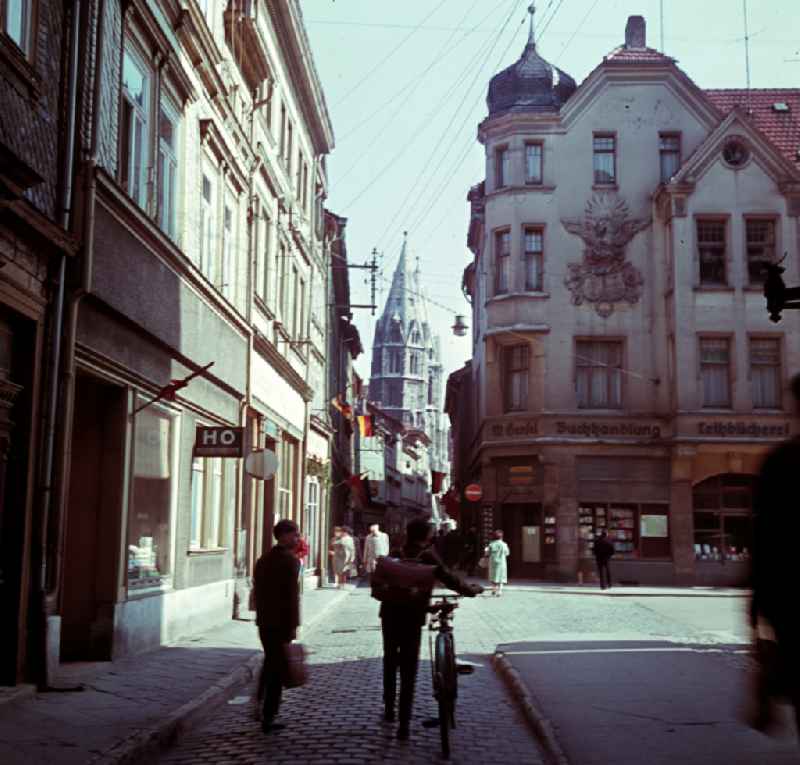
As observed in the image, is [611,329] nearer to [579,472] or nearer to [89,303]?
[579,472]

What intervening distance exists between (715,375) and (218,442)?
24980 millimetres

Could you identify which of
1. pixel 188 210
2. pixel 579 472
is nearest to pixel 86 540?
pixel 188 210

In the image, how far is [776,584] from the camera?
5.05 m

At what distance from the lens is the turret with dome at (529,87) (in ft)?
140

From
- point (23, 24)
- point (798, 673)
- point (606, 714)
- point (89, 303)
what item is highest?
point (23, 24)

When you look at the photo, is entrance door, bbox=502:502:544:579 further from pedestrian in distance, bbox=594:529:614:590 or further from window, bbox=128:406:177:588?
window, bbox=128:406:177:588

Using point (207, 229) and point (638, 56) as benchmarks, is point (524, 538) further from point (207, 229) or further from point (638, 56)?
point (207, 229)

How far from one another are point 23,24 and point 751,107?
3775cm

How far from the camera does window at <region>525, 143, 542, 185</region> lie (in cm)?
4184

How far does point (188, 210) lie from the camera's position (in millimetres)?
17438

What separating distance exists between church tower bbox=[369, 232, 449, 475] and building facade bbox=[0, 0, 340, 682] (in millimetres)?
121133

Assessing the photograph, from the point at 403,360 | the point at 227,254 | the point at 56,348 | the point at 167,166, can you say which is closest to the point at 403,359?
the point at 403,360

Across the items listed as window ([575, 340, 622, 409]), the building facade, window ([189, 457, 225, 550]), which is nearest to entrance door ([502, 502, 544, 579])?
window ([575, 340, 622, 409])

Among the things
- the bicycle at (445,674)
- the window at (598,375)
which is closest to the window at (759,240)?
the window at (598,375)
